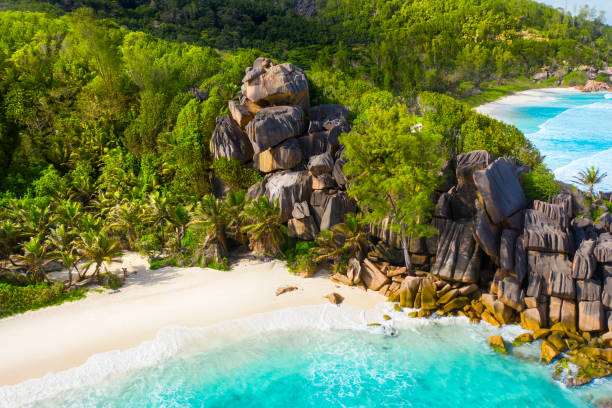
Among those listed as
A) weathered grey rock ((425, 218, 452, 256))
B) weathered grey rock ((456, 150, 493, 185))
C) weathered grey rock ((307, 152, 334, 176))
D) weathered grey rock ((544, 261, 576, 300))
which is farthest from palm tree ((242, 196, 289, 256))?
weathered grey rock ((544, 261, 576, 300))

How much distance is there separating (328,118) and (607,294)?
22574mm

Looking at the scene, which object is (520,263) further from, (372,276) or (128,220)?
(128,220)

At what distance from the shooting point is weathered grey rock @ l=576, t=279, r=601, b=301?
19844mm

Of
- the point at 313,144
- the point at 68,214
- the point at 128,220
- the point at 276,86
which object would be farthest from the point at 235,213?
the point at 68,214

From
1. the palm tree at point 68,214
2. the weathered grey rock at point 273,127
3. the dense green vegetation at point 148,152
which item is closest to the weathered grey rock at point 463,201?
the dense green vegetation at point 148,152

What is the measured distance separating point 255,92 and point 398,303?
21.2 m

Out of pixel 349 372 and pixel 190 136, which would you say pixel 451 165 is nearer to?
pixel 349 372

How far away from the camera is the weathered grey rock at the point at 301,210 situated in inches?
1118

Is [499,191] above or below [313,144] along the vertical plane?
below

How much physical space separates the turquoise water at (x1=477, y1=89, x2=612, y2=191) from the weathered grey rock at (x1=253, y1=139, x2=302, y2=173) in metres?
35.0

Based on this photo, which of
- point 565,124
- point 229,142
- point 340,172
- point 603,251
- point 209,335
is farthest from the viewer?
point 565,124

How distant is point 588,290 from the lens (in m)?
19.9

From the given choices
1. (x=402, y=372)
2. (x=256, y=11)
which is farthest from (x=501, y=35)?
(x=402, y=372)

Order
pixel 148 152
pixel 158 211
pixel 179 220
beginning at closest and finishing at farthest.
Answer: pixel 179 220, pixel 158 211, pixel 148 152
